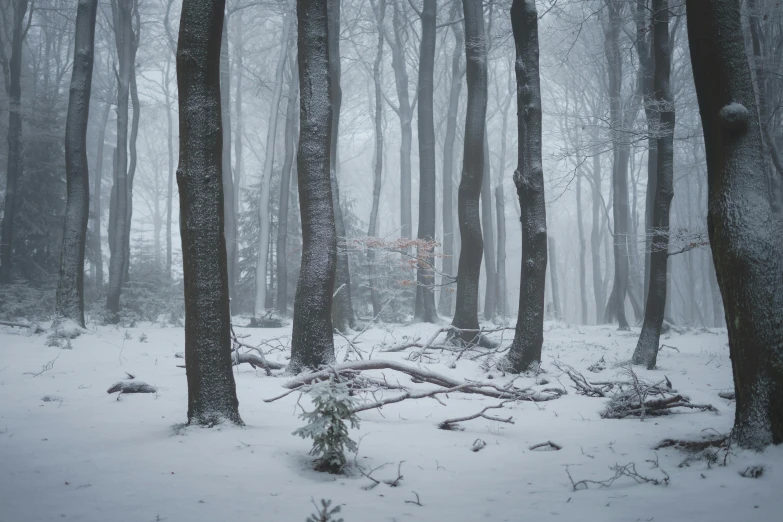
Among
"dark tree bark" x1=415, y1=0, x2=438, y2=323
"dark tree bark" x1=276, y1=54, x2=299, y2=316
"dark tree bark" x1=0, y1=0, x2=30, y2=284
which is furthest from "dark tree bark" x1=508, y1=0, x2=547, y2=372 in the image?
"dark tree bark" x1=0, y1=0, x2=30, y2=284

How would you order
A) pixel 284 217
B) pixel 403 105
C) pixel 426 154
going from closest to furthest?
pixel 426 154 → pixel 284 217 → pixel 403 105

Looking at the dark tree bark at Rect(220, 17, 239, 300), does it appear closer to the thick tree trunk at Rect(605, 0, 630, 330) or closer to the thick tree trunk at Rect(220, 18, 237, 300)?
the thick tree trunk at Rect(220, 18, 237, 300)

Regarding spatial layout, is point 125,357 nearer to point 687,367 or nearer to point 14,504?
point 14,504

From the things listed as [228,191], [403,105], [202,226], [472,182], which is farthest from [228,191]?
[202,226]

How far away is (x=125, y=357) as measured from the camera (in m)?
7.79

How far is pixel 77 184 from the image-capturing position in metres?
10.5

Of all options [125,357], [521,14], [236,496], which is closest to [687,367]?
[521,14]

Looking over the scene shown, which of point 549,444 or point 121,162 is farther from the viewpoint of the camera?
point 121,162

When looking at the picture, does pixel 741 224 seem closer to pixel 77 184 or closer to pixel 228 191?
pixel 77 184

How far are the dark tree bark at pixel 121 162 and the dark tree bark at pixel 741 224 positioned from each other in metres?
15.2

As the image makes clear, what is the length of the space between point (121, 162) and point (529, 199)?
Answer: 13.5 metres

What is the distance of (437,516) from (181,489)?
4.61 feet

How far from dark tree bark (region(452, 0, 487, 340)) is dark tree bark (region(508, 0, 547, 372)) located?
1958 millimetres

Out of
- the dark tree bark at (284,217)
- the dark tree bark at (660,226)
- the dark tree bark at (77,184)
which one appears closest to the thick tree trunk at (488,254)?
the dark tree bark at (284,217)
